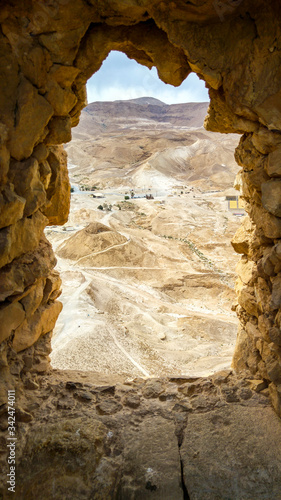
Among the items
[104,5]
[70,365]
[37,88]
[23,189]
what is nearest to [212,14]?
[104,5]

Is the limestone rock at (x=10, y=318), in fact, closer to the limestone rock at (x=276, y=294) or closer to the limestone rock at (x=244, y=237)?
the limestone rock at (x=276, y=294)

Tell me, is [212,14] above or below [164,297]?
above

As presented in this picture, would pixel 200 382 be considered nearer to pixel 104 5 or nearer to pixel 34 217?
pixel 34 217

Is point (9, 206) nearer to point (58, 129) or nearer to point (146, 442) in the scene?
point (58, 129)

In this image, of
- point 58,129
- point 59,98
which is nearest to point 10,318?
point 58,129

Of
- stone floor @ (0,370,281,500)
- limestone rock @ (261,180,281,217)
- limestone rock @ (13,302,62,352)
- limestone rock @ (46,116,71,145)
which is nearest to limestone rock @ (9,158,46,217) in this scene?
limestone rock @ (46,116,71,145)

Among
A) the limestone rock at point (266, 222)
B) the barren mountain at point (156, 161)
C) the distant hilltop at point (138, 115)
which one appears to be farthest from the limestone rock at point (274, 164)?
the distant hilltop at point (138, 115)
